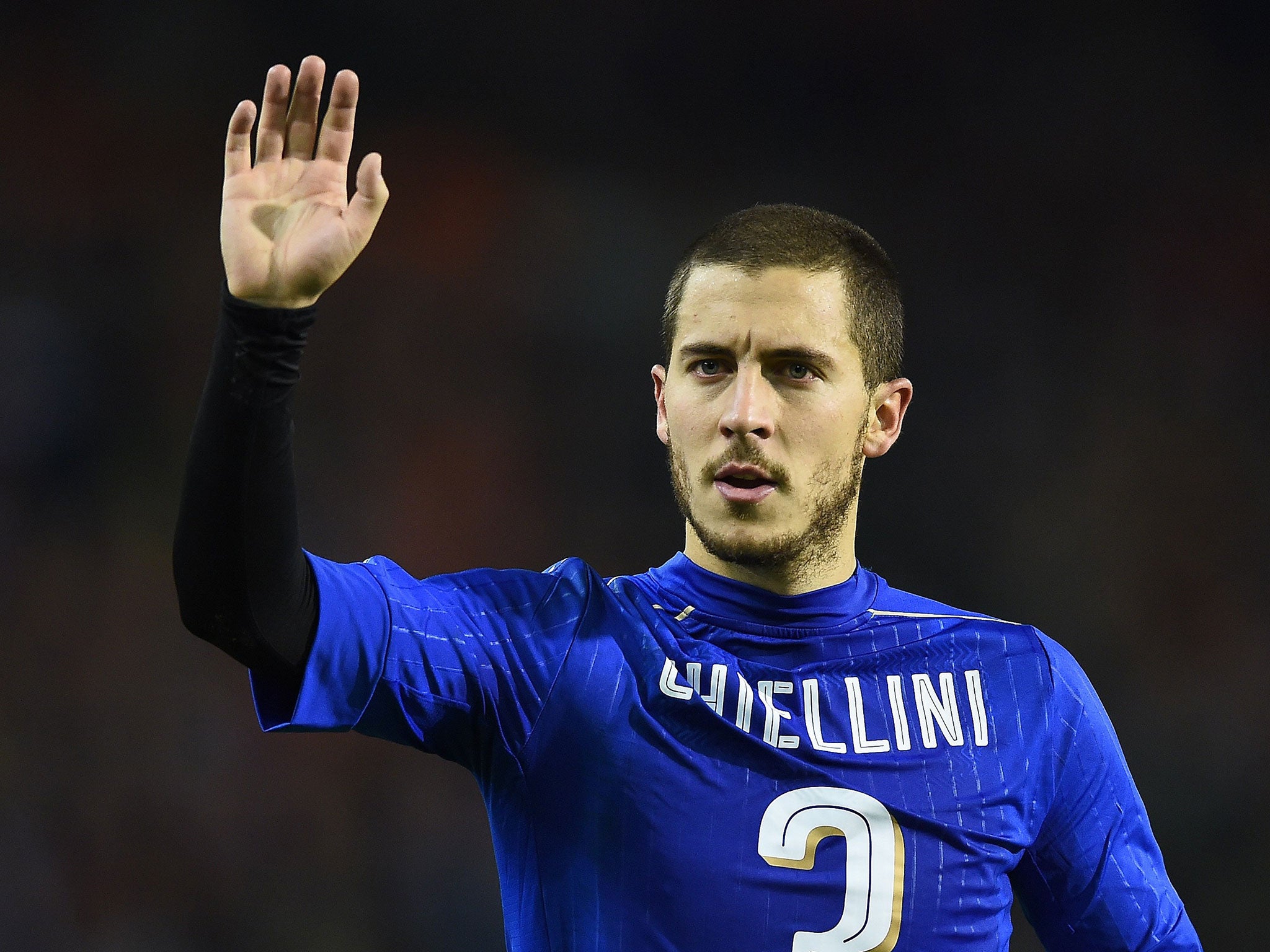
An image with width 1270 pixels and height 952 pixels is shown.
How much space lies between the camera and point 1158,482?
4285 mm

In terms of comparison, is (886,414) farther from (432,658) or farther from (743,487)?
(432,658)

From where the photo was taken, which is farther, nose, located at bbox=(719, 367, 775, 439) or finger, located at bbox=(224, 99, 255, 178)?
nose, located at bbox=(719, 367, 775, 439)

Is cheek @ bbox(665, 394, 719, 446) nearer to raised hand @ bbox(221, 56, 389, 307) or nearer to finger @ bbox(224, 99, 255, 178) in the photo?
raised hand @ bbox(221, 56, 389, 307)

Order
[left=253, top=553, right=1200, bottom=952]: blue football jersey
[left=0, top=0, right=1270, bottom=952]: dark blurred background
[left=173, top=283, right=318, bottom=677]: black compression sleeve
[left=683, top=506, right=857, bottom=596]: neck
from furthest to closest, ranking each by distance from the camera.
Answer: [left=0, top=0, right=1270, bottom=952]: dark blurred background, [left=683, top=506, right=857, bottom=596]: neck, [left=253, top=553, right=1200, bottom=952]: blue football jersey, [left=173, top=283, right=318, bottom=677]: black compression sleeve

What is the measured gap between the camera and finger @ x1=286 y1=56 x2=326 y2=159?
1.41 metres

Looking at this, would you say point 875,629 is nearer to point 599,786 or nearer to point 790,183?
point 599,786

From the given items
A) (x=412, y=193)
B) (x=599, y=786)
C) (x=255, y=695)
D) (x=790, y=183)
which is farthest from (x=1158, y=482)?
(x=255, y=695)

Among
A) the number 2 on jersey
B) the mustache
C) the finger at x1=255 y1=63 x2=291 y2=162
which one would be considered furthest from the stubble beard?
the finger at x1=255 y1=63 x2=291 y2=162

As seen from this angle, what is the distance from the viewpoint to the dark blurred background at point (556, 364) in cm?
374

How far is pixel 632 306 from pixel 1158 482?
1.90m

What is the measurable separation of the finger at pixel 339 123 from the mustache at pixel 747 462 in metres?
0.64

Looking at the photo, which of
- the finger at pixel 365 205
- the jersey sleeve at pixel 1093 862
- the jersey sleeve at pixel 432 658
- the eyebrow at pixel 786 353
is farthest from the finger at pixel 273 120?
the jersey sleeve at pixel 1093 862

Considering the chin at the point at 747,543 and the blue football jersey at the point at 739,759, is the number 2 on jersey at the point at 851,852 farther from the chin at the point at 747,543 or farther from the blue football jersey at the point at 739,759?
the chin at the point at 747,543

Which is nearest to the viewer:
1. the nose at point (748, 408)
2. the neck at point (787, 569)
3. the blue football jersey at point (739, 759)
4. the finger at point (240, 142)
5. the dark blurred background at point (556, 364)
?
the finger at point (240, 142)
